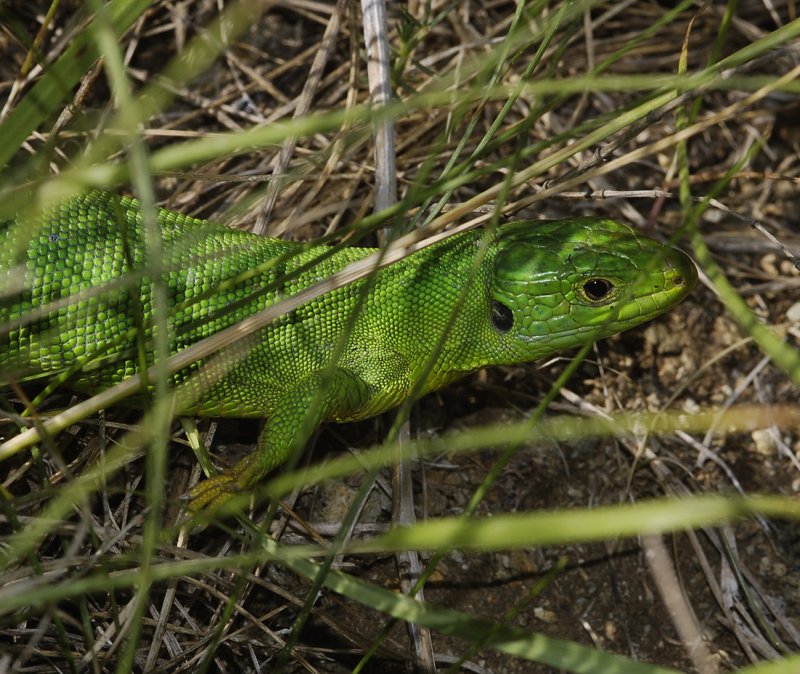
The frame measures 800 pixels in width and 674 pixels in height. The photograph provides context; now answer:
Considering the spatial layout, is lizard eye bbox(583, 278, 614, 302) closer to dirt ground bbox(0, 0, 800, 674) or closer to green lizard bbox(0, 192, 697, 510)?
green lizard bbox(0, 192, 697, 510)

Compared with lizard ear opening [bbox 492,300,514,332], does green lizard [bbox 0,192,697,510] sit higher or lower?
higher

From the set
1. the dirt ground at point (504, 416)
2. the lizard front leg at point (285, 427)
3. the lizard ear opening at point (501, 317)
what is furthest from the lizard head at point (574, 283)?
the lizard front leg at point (285, 427)

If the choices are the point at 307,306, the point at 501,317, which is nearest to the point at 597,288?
the point at 501,317

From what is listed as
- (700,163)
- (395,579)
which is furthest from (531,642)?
(700,163)

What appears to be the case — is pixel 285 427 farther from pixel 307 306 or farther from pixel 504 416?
pixel 504 416

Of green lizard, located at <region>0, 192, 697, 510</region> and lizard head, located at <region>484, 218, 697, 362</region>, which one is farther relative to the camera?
lizard head, located at <region>484, 218, 697, 362</region>

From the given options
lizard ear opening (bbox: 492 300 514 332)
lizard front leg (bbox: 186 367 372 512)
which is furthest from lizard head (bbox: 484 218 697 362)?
lizard front leg (bbox: 186 367 372 512)

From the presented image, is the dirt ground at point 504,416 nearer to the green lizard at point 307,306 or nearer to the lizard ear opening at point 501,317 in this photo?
the green lizard at point 307,306

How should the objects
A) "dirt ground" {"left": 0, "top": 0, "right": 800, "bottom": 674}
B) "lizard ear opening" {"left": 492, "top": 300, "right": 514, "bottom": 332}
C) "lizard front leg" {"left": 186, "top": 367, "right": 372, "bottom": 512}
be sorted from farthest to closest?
1. "lizard ear opening" {"left": 492, "top": 300, "right": 514, "bottom": 332}
2. "dirt ground" {"left": 0, "top": 0, "right": 800, "bottom": 674}
3. "lizard front leg" {"left": 186, "top": 367, "right": 372, "bottom": 512}
